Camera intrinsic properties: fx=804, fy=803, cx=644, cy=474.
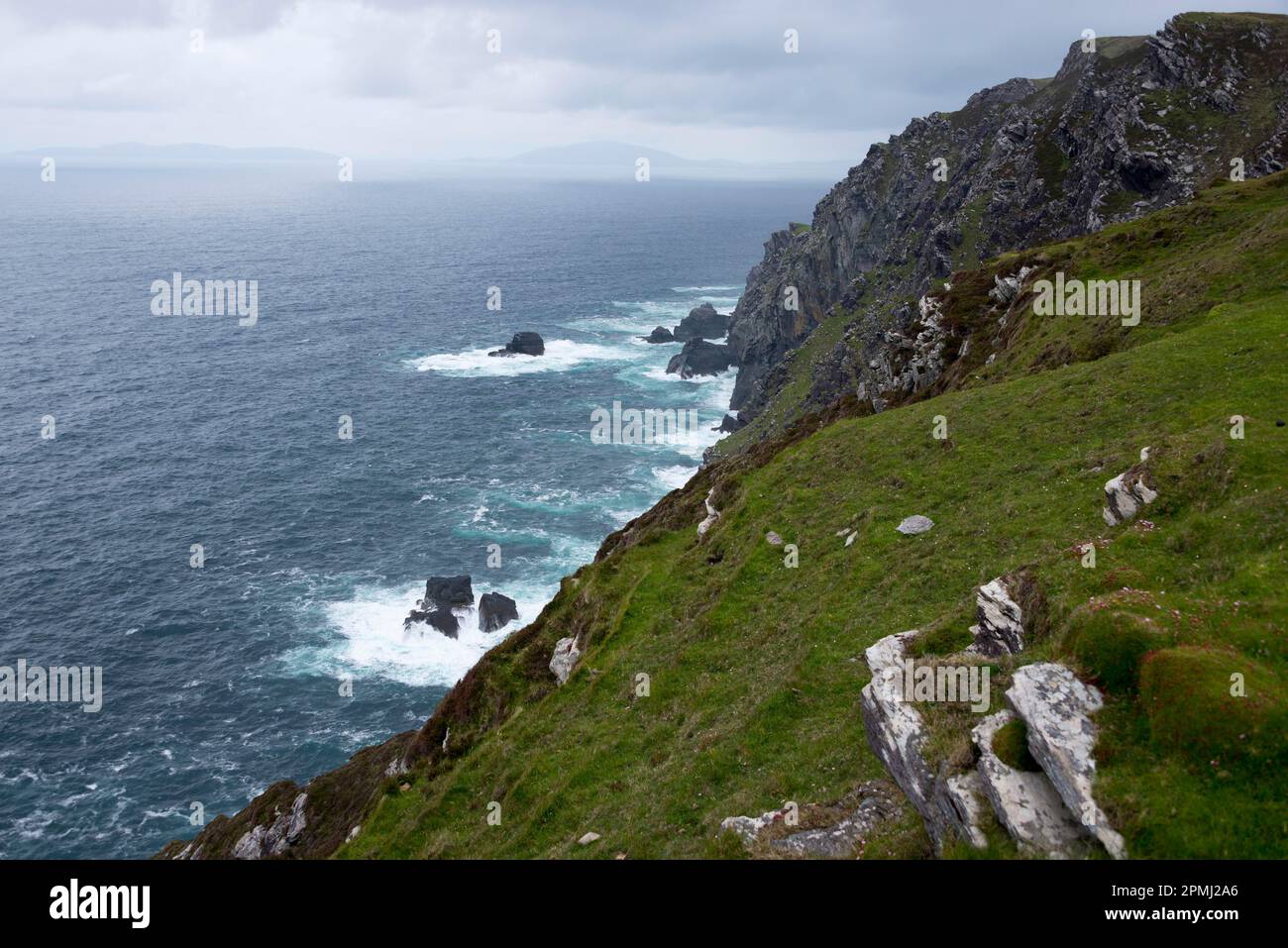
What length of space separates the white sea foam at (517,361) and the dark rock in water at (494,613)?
3351 inches

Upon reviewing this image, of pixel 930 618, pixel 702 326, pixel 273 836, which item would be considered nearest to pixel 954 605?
pixel 930 618

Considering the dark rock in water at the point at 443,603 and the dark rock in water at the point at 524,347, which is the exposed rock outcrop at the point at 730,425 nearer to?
the dark rock in water at the point at 524,347

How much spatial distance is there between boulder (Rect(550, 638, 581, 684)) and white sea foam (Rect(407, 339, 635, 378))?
11936 centimetres

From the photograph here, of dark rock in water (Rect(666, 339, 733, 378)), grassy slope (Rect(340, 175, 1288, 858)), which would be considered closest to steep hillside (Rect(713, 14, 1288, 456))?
dark rock in water (Rect(666, 339, 733, 378))

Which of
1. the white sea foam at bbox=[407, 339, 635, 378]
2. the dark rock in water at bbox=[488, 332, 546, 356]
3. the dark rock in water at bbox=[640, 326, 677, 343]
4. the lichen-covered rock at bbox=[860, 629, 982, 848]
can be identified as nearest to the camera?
the lichen-covered rock at bbox=[860, 629, 982, 848]

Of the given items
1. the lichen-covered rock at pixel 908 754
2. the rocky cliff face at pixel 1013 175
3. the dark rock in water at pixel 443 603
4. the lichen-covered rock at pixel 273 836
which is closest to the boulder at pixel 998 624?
the lichen-covered rock at pixel 908 754

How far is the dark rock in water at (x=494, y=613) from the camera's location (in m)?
78.6

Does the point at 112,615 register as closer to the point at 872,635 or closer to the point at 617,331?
the point at 872,635

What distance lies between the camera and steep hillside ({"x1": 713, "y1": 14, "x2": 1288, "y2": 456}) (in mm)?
88625

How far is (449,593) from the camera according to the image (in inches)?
3196

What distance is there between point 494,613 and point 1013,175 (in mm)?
97974

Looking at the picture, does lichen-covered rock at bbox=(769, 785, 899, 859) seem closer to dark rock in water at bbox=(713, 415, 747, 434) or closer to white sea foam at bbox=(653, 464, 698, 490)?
white sea foam at bbox=(653, 464, 698, 490)

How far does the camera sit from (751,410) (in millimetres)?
133750

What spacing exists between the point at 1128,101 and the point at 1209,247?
52946mm
